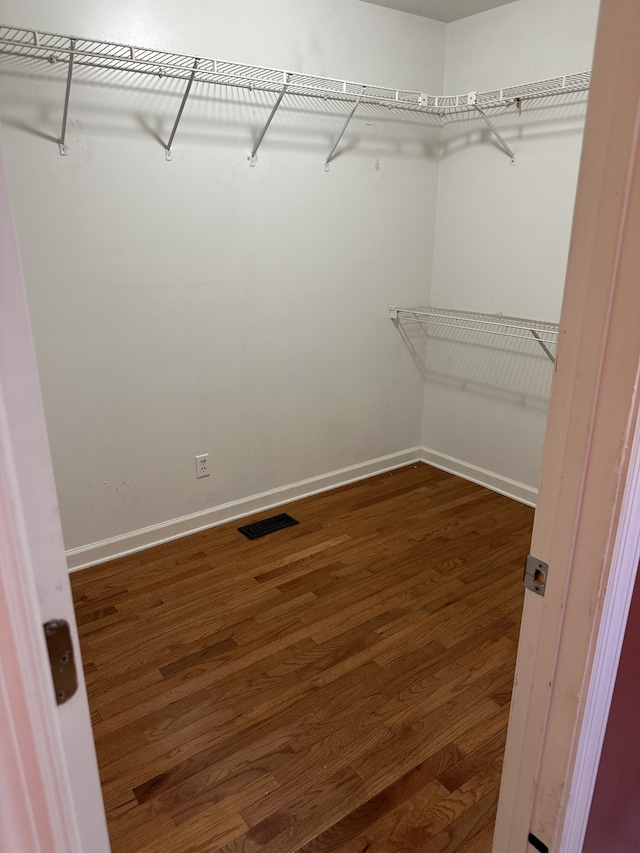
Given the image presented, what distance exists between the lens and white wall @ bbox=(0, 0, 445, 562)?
Answer: 221cm

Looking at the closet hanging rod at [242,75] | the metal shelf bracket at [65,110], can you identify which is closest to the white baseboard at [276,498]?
the metal shelf bracket at [65,110]

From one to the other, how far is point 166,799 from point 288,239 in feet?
7.48

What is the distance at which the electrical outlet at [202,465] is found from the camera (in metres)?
2.82

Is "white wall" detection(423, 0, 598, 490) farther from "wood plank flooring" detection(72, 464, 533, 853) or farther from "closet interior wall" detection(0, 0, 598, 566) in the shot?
"wood plank flooring" detection(72, 464, 533, 853)

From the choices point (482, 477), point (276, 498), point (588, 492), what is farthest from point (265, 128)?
point (588, 492)

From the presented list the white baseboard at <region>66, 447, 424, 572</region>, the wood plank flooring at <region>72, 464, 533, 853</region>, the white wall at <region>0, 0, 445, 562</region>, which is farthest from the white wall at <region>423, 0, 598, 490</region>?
the wood plank flooring at <region>72, 464, 533, 853</region>

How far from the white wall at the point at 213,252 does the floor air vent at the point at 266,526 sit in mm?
173

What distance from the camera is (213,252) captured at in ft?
8.57

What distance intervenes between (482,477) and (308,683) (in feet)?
Result: 6.14

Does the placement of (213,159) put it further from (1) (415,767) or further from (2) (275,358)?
(1) (415,767)

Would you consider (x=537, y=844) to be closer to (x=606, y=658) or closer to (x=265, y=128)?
(x=606, y=658)

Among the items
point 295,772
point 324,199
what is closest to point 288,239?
point 324,199

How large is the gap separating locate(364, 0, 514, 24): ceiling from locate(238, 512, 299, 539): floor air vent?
250 cm

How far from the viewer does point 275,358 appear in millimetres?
2947
